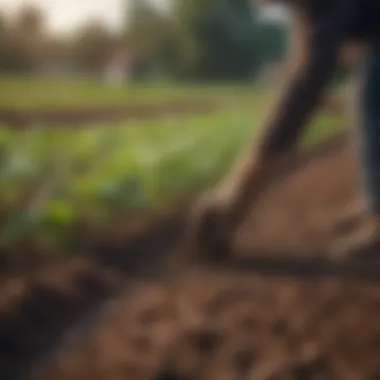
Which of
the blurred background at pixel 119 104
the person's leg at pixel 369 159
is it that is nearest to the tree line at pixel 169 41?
the blurred background at pixel 119 104

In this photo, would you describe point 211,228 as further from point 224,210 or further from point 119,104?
point 119,104

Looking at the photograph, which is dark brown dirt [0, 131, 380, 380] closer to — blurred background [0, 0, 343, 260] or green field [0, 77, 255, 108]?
blurred background [0, 0, 343, 260]

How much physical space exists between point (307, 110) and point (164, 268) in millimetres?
293

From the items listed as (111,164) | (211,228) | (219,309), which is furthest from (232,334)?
(111,164)

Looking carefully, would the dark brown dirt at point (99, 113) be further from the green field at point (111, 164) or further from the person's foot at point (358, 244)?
the person's foot at point (358, 244)

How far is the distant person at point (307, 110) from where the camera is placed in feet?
3.27

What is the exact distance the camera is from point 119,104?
102 centimetres

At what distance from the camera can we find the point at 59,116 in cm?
101

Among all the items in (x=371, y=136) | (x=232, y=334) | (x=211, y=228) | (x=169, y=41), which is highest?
(x=169, y=41)

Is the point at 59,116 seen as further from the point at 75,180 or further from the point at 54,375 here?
the point at 54,375

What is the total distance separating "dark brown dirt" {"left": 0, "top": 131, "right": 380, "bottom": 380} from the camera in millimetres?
926

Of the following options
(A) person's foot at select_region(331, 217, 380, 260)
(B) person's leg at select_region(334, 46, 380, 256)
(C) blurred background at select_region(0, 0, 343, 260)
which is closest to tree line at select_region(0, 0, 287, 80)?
(C) blurred background at select_region(0, 0, 343, 260)

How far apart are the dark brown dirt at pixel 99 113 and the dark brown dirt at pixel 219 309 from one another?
16cm

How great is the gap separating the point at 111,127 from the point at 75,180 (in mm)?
94
